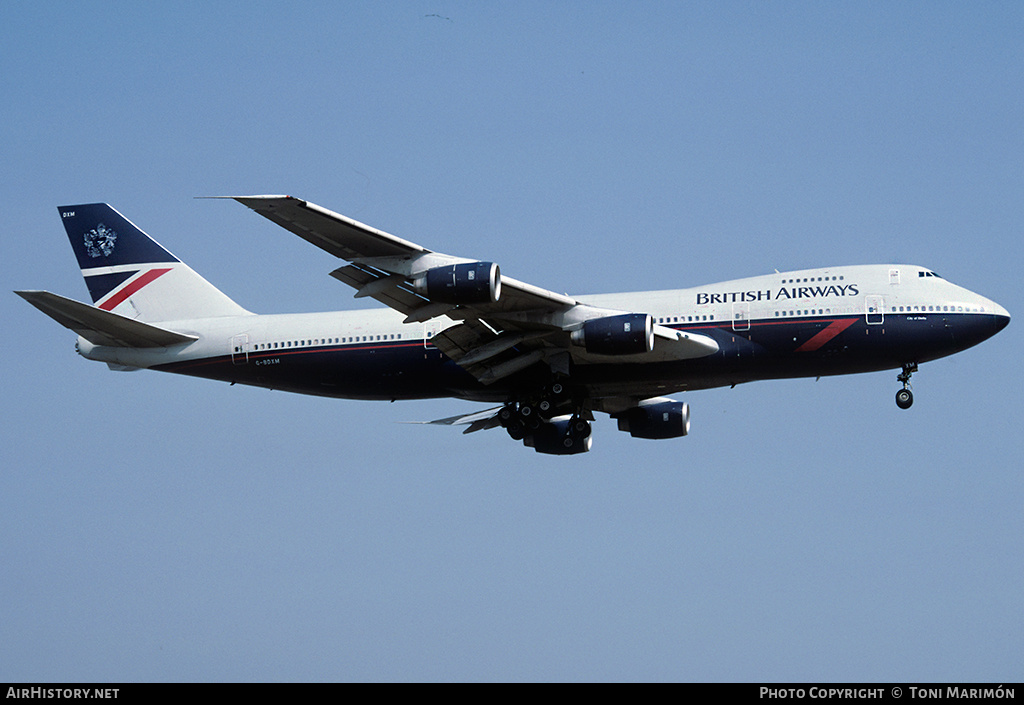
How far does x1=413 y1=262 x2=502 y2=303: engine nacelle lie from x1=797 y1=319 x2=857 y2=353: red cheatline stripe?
9550 mm

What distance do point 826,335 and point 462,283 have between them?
433 inches

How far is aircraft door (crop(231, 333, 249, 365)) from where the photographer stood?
4172 centimetres

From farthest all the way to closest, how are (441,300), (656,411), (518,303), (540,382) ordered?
(656,411) < (540,382) < (518,303) < (441,300)

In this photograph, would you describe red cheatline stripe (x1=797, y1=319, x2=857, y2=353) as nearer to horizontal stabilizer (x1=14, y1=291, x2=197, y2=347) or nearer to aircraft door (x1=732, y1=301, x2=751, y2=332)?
aircraft door (x1=732, y1=301, x2=751, y2=332)

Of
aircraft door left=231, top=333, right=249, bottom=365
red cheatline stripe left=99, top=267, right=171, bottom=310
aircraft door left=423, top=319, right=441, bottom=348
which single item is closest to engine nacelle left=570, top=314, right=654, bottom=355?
aircraft door left=423, top=319, right=441, bottom=348

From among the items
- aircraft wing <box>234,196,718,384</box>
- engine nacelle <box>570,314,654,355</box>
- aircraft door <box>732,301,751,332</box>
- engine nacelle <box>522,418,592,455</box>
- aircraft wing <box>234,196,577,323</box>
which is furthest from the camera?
engine nacelle <box>522,418,592,455</box>

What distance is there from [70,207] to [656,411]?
2159 cm

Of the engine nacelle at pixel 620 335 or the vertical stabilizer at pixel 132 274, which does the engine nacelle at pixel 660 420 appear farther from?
the vertical stabilizer at pixel 132 274

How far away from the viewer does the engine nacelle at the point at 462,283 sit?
34625 millimetres

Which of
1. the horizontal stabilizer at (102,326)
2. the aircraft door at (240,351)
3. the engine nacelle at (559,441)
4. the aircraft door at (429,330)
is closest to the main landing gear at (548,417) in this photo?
the engine nacelle at (559,441)
